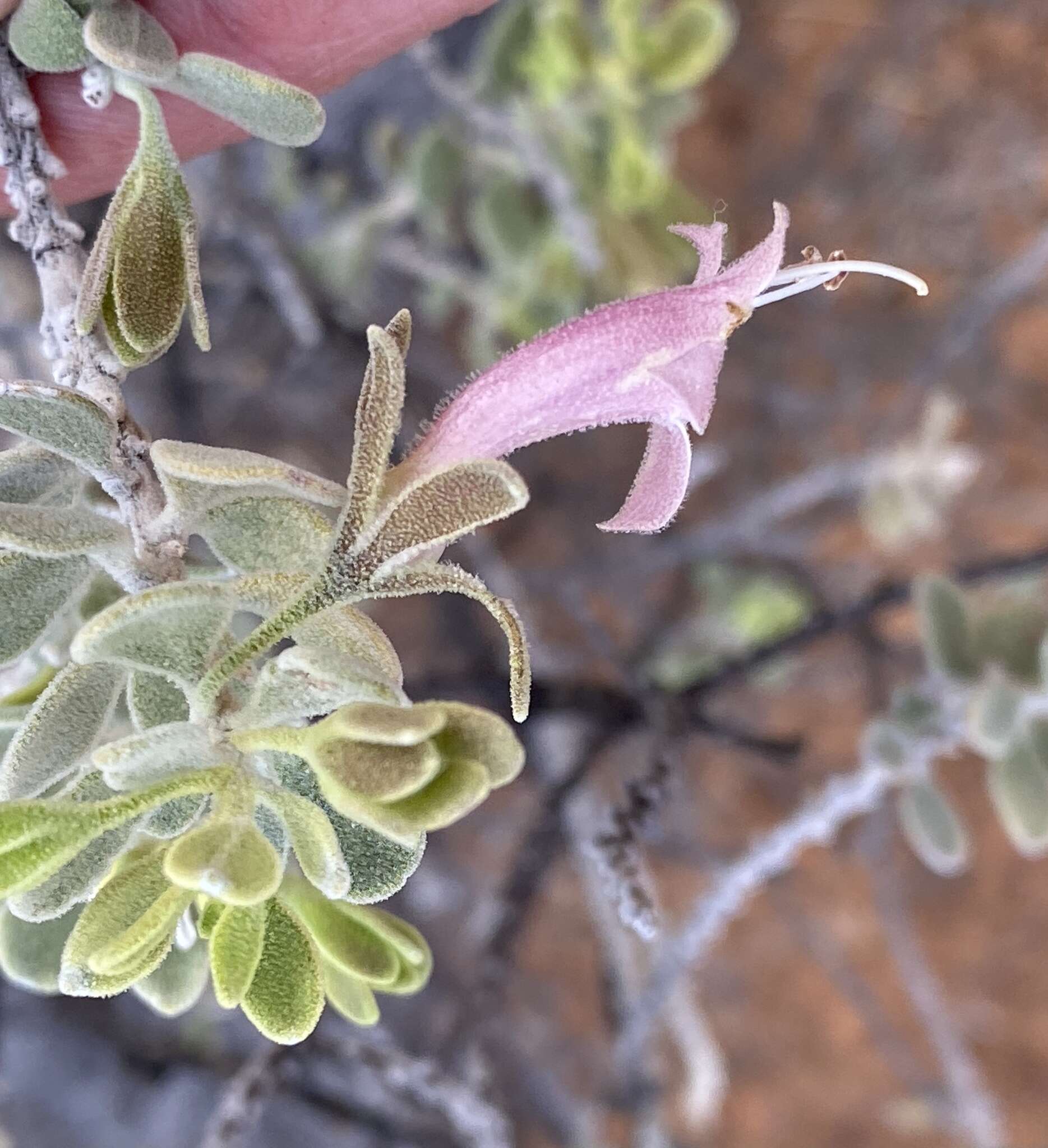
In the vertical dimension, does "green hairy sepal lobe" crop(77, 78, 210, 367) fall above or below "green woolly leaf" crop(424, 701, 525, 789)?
above

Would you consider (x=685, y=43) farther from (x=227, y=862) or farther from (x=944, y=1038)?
(x=944, y=1038)

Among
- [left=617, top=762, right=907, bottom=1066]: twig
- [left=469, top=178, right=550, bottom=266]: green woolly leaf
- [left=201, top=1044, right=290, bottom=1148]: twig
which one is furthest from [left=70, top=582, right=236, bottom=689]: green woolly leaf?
[left=469, top=178, right=550, bottom=266]: green woolly leaf

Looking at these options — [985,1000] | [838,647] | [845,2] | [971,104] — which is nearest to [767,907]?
[985,1000]

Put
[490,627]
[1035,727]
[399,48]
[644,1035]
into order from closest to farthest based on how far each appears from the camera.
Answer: [399,48]
[1035,727]
[644,1035]
[490,627]

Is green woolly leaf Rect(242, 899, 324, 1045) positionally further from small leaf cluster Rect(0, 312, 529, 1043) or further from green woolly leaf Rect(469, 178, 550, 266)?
green woolly leaf Rect(469, 178, 550, 266)

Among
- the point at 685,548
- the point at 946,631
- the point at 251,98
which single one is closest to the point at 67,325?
the point at 251,98

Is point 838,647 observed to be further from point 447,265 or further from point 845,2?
point 845,2
